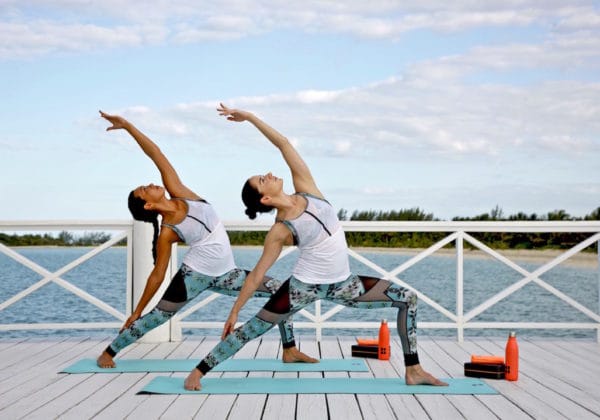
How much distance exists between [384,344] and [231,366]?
3.34 ft

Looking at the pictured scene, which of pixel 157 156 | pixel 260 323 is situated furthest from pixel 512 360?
pixel 157 156

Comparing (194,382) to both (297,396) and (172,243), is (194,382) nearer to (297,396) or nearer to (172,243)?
(297,396)

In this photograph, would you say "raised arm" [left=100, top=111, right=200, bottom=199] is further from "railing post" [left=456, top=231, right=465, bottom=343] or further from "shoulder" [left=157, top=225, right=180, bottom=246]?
"railing post" [left=456, top=231, right=465, bottom=343]

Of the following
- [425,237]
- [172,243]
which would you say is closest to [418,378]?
[172,243]

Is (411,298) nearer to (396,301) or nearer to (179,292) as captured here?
(396,301)

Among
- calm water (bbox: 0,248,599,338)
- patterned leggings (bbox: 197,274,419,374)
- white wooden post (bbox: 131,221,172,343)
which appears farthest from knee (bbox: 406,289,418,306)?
calm water (bbox: 0,248,599,338)

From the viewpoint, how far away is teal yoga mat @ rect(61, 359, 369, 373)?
190 inches

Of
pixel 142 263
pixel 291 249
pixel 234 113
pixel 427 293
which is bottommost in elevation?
pixel 427 293

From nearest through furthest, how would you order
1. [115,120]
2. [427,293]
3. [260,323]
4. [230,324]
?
1. [230,324]
2. [260,323]
3. [115,120]
4. [427,293]

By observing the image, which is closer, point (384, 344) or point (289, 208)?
point (289, 208)

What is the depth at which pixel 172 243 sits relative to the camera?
484 centimetres

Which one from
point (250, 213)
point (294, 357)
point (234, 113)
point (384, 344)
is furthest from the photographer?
point (384, 344)

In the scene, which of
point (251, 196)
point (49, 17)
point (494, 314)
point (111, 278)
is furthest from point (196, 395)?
point (111, 278)

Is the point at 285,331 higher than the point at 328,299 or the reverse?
the reverse
